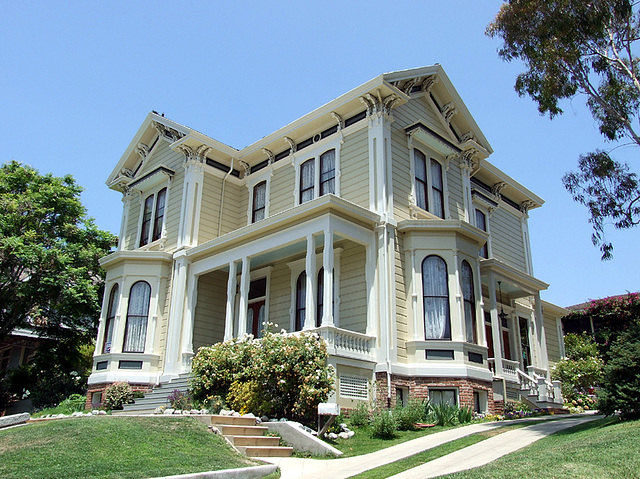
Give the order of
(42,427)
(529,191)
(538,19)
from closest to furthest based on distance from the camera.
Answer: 1. (42,427)
2. (538,19)
3. (529,191)

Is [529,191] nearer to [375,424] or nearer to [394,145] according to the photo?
[394,145]

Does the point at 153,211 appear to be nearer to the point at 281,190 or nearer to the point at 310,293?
the point at 281,190

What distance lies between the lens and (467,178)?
21609 mm

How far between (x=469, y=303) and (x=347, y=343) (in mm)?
A: 4314

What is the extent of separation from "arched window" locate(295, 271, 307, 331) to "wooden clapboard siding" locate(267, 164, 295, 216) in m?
2.79

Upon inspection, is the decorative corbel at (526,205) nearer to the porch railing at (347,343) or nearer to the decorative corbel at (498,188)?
the decorative corbel at (498,188)

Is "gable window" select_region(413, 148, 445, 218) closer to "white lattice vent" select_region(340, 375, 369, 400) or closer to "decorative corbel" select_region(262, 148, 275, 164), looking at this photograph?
"decorative corbel" select_region(262, 148, 275, 164)

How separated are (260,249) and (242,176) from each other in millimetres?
5846

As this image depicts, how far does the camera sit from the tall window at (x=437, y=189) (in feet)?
65.4

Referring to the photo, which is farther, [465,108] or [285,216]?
[465,108]

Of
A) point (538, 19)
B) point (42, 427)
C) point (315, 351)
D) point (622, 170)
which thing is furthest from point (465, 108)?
point (42, 427)

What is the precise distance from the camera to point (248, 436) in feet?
37.2

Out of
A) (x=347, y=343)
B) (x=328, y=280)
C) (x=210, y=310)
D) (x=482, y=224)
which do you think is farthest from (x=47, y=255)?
(x=482, y=224)

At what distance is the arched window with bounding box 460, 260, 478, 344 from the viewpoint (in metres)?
17.0
